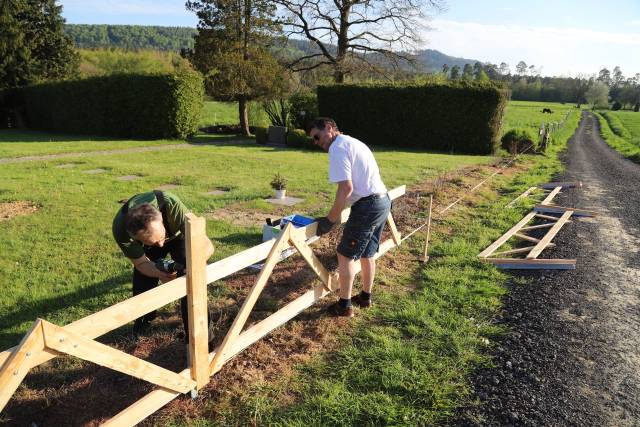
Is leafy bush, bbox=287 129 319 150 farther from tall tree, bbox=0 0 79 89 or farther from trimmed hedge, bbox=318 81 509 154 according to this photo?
tall tree, bbox=0 0 79 89

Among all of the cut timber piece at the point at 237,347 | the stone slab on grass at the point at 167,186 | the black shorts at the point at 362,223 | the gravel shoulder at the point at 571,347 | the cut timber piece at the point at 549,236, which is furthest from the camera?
the stone slab on grass at the point at 167,186

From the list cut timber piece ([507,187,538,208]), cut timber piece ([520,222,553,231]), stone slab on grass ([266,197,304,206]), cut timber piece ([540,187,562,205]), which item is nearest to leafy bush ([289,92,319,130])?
cut timber piece ([507,187,538,208])

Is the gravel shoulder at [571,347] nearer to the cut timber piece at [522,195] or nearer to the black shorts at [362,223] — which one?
the black shorts at [362,223]

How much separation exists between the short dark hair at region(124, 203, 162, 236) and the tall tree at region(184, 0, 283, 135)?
19.2 metres

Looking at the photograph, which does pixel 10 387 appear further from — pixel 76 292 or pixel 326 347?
pixel 76 292

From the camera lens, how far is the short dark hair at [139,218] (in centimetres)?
261

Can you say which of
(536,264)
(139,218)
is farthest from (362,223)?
(536,264)

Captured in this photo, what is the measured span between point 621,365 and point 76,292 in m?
5.13

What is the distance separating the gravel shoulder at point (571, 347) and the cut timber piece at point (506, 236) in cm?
63

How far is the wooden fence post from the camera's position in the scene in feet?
7.89

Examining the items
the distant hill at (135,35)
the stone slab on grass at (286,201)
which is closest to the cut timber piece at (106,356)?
the stone slab on grass at (286,201)

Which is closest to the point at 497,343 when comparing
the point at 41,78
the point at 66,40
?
the point at 41,78

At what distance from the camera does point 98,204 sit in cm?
741

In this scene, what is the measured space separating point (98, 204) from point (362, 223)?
226 inches
